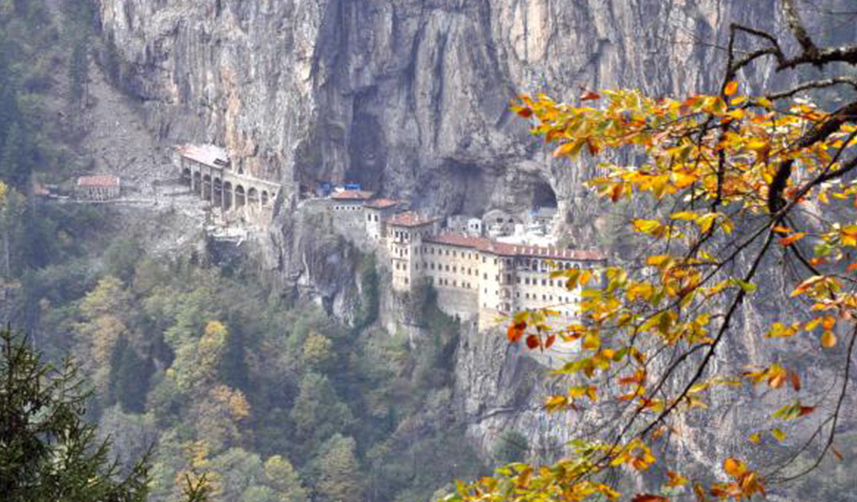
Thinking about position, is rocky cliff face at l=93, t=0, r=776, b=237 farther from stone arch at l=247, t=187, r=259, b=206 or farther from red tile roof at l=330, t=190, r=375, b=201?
red tile roof at l=330, t=190, r=375, b=201

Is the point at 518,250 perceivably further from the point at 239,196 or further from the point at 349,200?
the point at 239,196

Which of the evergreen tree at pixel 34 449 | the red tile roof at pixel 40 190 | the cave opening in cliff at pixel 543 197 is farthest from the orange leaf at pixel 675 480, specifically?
the red tile roof at pixel 40 190

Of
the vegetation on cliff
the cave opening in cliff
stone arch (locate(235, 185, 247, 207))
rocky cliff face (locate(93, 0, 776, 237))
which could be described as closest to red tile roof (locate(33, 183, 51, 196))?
rocky cliff face (locate(93, 0, 776, 237))

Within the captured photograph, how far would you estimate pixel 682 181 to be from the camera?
4500 millimetres

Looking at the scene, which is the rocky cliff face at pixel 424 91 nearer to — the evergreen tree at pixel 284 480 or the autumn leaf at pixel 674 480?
the evergreen tree at pixel 284 480

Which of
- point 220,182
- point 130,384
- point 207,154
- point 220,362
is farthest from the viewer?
point 207,154

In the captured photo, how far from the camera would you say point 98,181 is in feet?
131

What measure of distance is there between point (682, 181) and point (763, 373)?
71 centimetres

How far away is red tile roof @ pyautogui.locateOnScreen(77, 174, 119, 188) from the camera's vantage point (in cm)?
3981

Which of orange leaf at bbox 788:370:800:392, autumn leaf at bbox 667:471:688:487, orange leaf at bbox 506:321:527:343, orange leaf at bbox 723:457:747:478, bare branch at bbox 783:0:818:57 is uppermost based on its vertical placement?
bare branch at bbox 783:0:818:57

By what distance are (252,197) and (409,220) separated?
6599 mm

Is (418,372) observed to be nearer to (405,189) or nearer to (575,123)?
(405,189)

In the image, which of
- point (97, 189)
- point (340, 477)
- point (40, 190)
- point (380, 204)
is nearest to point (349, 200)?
point (380, 204)

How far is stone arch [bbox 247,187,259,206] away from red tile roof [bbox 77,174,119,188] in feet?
15.6
